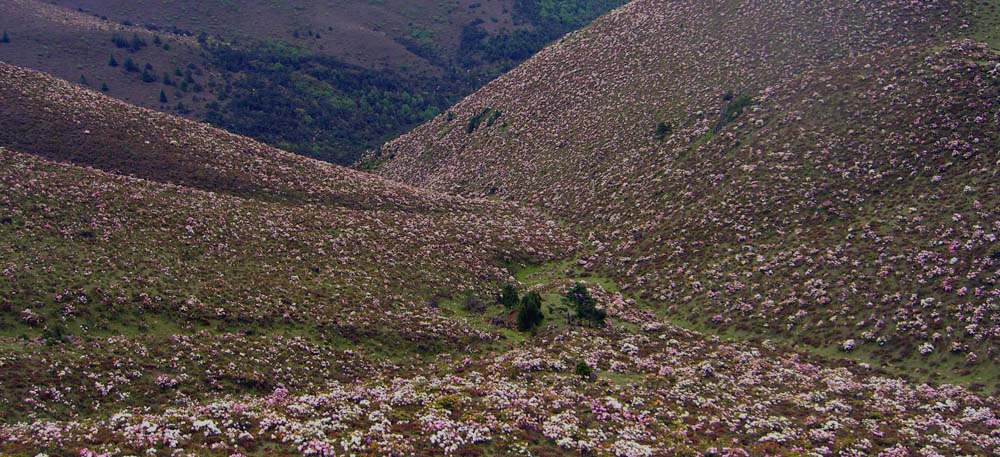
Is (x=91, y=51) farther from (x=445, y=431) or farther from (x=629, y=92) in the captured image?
(x=445, y=431)

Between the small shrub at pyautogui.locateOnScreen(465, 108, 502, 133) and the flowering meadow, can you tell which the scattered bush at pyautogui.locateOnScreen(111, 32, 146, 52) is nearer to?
the flowering meadow

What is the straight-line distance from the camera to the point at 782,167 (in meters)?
59.7

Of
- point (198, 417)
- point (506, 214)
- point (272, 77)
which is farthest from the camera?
point (272, 77)

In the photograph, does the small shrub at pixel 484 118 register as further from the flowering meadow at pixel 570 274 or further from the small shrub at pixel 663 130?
the small shrub at pixel 663 130

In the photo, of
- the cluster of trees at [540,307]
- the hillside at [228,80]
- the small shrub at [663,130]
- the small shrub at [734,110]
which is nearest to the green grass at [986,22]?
the small shrub at [734,110]

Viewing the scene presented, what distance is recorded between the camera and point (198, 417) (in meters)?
26.9

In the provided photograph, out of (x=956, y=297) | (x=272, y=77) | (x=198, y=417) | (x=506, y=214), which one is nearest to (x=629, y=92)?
(x=506, y=214)

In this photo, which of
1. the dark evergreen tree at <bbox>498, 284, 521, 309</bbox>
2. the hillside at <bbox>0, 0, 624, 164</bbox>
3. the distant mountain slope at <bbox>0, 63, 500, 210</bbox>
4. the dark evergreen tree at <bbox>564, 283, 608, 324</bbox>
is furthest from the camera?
the hillside at <bbox>0, 0, 624, 164</bbox>

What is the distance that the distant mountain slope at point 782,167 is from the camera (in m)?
42.6

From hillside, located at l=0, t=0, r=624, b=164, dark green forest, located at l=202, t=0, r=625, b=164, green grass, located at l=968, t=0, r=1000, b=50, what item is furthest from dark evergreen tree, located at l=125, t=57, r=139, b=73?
green grass, located at l=968, t=0, r=1000, b=50

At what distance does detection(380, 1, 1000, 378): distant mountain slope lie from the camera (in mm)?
42625

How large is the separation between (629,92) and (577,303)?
4555cm

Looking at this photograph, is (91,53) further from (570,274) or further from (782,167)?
(782,167)

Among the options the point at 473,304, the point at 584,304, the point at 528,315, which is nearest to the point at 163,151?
the point at 473,304
